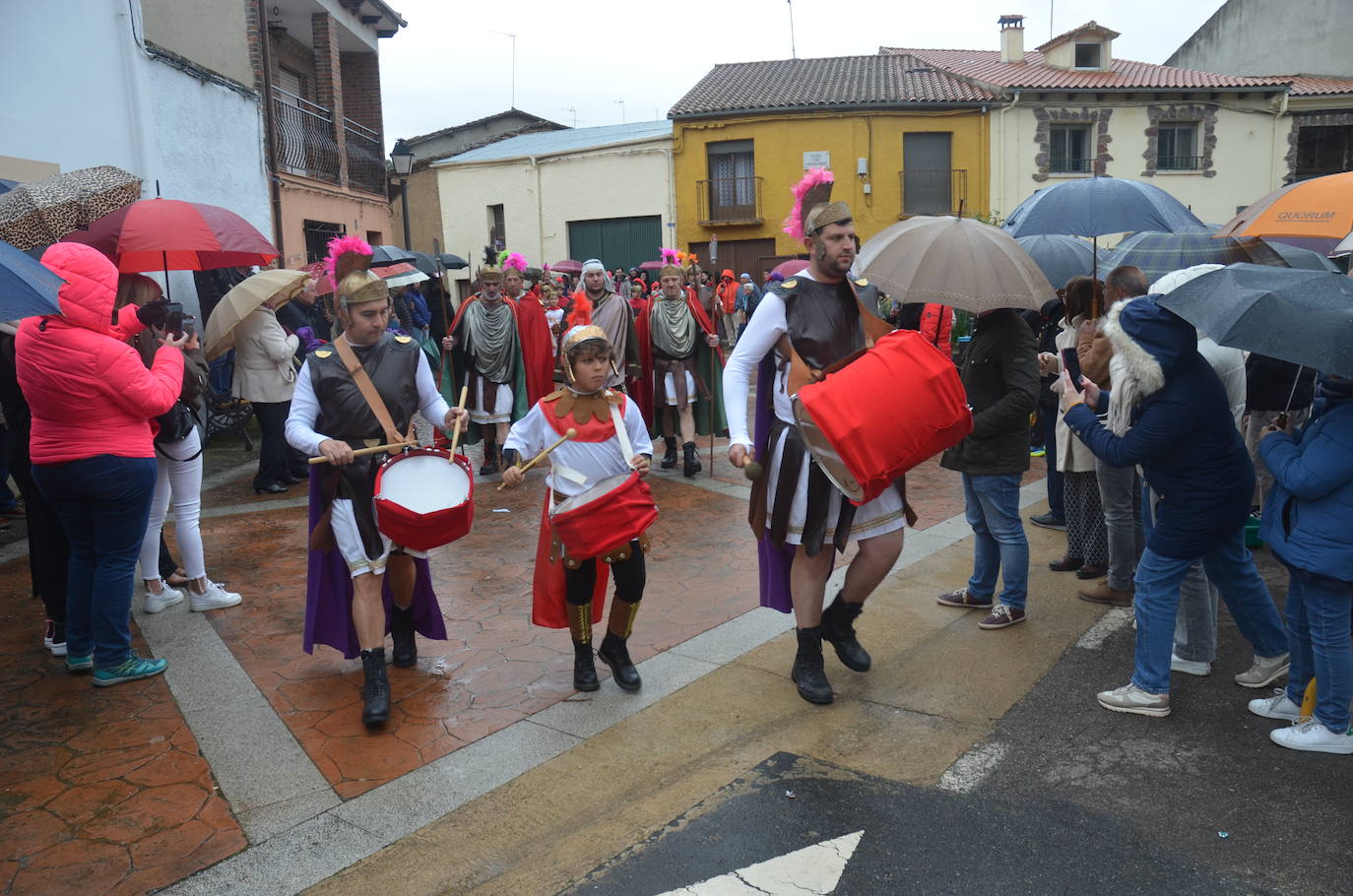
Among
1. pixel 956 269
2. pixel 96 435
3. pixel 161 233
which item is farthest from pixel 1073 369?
pixel 161 233

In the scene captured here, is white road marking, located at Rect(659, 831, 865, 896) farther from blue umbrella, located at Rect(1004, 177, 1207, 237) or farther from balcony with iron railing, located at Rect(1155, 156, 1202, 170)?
balcony with iron railing, located at Rect(1155, 156, 1202, 170)

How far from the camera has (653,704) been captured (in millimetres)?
4203

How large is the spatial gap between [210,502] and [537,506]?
284cm

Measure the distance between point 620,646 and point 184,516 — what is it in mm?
2713

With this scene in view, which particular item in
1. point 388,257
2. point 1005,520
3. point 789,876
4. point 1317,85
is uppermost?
point 1317,85

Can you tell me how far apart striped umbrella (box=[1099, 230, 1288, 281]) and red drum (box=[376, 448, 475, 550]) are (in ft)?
15.1

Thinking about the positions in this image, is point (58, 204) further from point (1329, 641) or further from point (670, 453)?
point (1329, 641)

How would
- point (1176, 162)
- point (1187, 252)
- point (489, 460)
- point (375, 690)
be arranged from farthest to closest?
point (1176, 162), point (489, 460), point (1187, 252), point (375, 690)

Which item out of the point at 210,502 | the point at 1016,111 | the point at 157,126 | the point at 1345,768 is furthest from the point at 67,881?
the point at 1016,111

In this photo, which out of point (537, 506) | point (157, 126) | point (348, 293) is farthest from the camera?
point (157, 126)

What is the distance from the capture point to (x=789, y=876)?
2.95 m

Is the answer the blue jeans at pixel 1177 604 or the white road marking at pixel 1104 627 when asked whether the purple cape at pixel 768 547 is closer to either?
the blue jeans at pixel 1177 604

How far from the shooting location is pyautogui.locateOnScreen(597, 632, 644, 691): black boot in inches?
171

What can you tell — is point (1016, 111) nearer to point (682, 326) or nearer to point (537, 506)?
point (682, 326)
